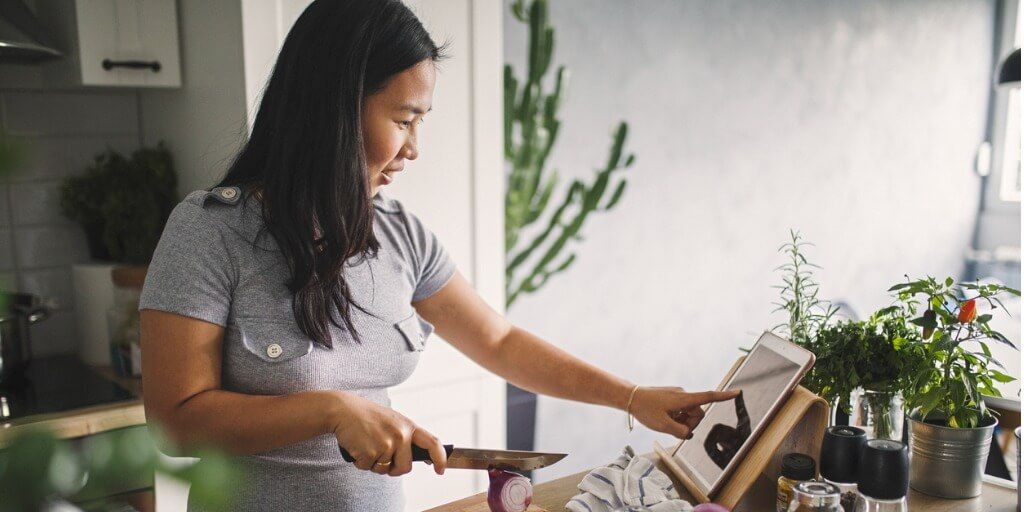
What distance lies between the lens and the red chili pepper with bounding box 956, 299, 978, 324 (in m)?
1.14

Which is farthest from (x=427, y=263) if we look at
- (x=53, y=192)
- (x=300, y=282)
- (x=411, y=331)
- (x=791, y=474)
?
(x=53, y=192)

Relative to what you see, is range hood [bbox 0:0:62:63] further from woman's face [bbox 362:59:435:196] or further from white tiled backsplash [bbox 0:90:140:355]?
woman's face [bbox 362:59:435:196]

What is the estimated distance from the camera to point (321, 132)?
3.80 ft

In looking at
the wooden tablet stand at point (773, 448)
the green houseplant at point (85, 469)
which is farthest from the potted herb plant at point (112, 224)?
the green houseplant at point (85, 469)

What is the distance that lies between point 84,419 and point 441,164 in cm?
102

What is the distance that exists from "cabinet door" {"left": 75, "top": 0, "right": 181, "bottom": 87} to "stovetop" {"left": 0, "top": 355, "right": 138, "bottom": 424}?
0.71 metres

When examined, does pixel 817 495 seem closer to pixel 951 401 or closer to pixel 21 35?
pixel 951 401

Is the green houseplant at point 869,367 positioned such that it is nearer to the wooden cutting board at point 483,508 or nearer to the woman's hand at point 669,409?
the woman's hand at point 669,409

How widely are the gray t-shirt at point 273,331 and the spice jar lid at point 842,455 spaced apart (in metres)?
0.62

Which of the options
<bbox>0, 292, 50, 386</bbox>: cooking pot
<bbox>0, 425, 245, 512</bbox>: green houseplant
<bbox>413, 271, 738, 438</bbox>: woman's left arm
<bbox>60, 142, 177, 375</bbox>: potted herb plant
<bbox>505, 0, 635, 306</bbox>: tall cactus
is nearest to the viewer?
<bbox>0, 425, 245, 512</bbox>: green houseplant

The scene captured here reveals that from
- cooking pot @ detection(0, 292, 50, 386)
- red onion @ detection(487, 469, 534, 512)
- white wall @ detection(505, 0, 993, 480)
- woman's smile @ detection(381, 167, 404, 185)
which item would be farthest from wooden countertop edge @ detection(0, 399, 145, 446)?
white wall @ detection(505, 0, 993, 480)

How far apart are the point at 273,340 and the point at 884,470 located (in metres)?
0.83

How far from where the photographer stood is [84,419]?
172cm

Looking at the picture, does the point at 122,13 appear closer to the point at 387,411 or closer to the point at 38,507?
the point at 387,411
